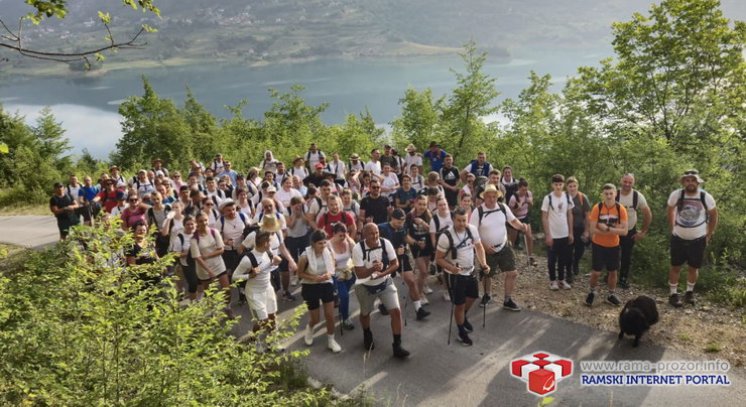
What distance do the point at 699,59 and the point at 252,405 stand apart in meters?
19.7

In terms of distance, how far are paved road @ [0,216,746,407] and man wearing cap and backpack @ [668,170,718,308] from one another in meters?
1.58

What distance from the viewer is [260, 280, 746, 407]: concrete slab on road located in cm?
556

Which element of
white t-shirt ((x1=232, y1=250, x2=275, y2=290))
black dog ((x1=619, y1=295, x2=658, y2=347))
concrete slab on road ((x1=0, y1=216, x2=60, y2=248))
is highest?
white t-shirt ((x1=232, y1=250, x2=275, y2=290))

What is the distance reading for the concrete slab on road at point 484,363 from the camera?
556 cm

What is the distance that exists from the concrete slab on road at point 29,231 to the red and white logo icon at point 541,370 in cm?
1272

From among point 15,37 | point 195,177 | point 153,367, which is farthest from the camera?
point 195,177

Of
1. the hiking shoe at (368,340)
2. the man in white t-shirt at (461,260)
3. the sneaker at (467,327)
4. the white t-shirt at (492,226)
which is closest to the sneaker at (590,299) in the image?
the white t-shirt at (492,226)

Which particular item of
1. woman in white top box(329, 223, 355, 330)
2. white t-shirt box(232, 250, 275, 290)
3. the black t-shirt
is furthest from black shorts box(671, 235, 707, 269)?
white t-shirt box(232, 250, 275, 290)

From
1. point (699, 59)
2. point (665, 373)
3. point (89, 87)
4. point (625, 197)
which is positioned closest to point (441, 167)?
point (625, 197)

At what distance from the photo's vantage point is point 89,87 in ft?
439

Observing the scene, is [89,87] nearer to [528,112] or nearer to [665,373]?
[528,112]

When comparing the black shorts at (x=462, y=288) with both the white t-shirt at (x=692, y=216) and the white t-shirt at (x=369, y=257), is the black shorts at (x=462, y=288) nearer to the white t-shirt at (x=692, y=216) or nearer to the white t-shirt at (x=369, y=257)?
the white t-shirt at (x=369, y=257)

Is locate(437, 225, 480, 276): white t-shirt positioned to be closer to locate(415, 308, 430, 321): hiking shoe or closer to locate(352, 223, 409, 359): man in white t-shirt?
locate(352, 223, 409, 359): man in white t-shirt

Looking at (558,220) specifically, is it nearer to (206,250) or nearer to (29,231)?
(206,250)
